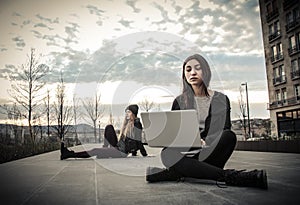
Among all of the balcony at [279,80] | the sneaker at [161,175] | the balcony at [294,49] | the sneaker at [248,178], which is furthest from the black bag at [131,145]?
the balcony at [279,80]

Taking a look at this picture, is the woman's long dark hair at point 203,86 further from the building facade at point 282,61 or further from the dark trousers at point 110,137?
the building facade at point 282,61

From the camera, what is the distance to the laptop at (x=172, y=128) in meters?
3.09

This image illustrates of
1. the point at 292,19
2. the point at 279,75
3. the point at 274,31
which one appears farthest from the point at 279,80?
the point at 292,19

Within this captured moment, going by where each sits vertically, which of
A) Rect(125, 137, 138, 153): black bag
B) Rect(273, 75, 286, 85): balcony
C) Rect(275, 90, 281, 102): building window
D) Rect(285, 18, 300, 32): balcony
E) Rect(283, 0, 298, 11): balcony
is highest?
Rect(283, 0, 298, 11): balcony

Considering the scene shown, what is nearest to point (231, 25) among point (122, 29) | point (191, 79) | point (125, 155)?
point (122, 29)

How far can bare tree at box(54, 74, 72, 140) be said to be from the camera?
18.9 m

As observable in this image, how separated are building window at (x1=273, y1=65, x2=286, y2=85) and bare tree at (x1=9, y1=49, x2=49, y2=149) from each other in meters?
23.9

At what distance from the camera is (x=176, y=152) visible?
10.9ft

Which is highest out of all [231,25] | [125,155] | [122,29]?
[231,25]

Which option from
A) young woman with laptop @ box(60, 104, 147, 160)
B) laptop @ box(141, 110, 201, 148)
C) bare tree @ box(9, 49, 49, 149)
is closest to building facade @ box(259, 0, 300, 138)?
bare tree @ box(9, 49, 49, 149)

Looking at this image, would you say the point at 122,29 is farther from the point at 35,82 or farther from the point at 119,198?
the point at 35,82

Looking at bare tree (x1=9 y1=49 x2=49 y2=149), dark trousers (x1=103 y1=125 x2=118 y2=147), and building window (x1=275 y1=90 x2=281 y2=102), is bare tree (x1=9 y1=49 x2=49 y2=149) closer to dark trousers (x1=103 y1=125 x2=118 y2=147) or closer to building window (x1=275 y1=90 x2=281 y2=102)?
dark trousers (x1=103 y1=125 x2=118 y2=147)

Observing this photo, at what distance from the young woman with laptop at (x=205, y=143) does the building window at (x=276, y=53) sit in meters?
30.1

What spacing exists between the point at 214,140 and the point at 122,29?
4.84 metres
